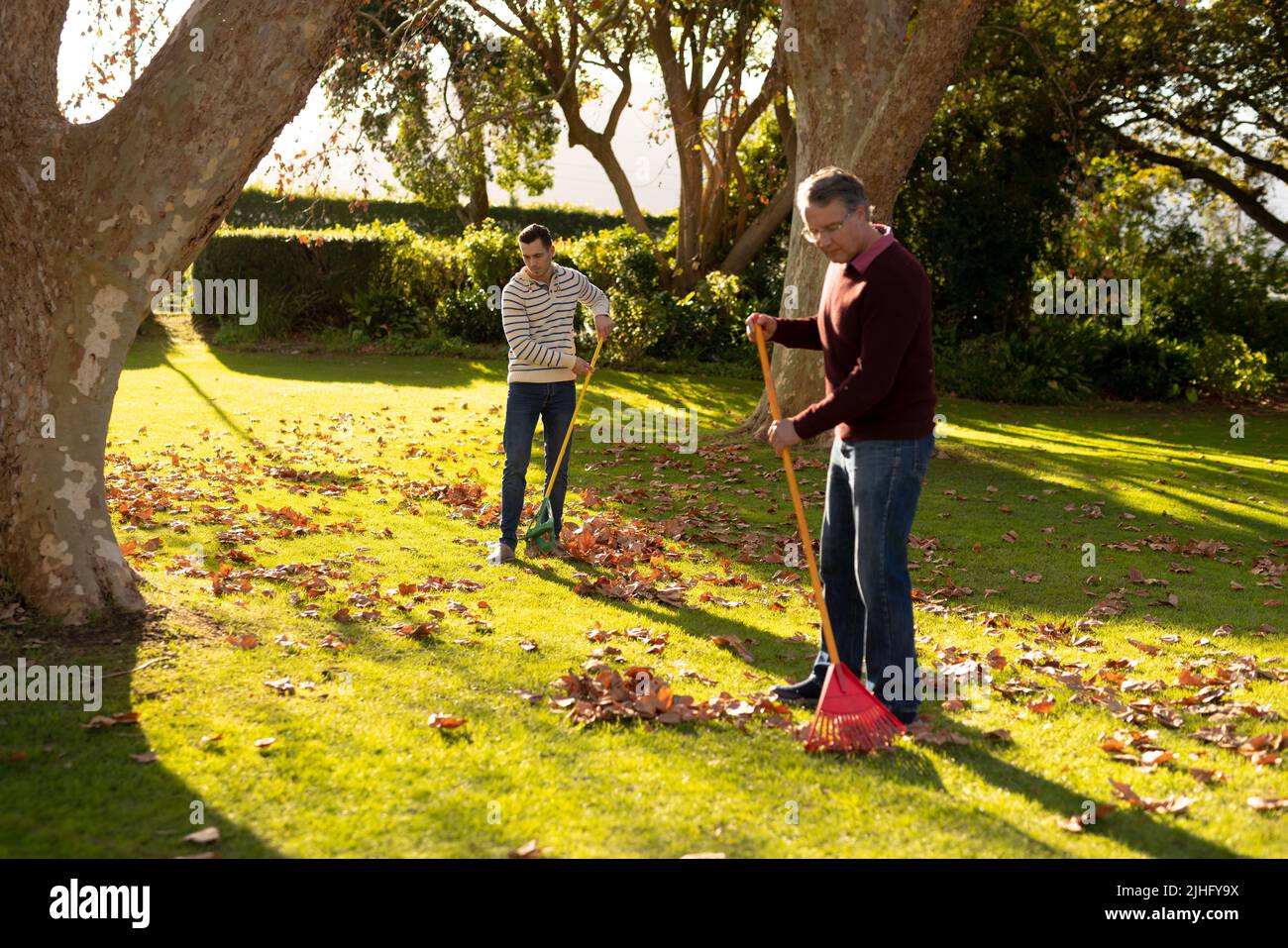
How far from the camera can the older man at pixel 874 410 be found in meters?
4.77

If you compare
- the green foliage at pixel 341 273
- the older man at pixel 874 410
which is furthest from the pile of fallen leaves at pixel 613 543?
the green foliage at pixel 341 273

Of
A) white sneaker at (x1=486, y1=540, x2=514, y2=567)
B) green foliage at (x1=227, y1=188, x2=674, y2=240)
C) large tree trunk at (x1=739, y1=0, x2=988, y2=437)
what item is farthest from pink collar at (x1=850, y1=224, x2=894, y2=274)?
green foliage at (x1=227, y1=188, x2=674, y2=240)

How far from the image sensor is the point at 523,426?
8352 millimetres

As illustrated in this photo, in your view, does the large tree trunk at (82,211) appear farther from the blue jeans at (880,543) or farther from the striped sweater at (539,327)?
the blue jeans at (880,543)

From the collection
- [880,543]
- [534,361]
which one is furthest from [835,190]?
[534,361]

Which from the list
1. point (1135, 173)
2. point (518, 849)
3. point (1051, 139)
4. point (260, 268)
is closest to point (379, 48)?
point (260, 268)

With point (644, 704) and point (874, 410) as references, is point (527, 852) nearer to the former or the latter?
point (644, 704)

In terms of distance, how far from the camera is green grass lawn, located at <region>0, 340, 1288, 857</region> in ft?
14.0

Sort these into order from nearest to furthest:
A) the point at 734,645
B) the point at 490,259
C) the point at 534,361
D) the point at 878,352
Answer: the point at 878,352
the point at 734,645
the point at 534,361
the point at 490,259

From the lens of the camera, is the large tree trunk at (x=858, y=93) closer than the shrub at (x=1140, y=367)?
Yes

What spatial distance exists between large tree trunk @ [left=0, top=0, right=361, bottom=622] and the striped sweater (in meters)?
2.53

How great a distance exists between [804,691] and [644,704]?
840 mm

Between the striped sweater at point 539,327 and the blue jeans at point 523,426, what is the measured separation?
9cm

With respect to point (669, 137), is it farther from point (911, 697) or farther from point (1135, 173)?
point (911, 697)
